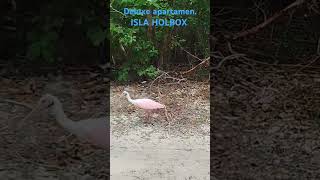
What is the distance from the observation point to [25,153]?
2922mm

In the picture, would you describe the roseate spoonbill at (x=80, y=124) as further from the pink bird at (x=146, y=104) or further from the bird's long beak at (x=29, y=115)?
the pink bird at (x=146, y=104)

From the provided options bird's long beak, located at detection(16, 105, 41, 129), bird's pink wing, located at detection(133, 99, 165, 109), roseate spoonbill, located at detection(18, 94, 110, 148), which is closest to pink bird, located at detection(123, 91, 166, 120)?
bird's pink wing, located at detection(133, 99, 165, 109)

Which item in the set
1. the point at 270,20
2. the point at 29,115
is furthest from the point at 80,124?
the point at 270,20

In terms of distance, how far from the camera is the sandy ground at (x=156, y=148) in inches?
111

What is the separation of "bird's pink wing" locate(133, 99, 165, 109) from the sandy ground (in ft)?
0.12

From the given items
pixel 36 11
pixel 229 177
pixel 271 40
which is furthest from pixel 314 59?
pixel 36 11

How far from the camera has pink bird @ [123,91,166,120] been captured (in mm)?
2953

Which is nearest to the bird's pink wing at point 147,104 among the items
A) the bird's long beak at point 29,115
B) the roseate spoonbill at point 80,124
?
the roseate spoonbill at point 80,124

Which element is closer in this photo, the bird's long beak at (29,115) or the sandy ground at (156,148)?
the sandy ground at (156,148)

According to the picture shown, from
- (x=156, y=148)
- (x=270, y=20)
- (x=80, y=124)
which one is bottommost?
(x=156, y=148)

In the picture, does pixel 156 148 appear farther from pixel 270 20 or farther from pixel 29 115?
pixel 270 20

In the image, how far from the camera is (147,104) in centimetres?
296

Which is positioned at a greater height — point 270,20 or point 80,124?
point 270,20

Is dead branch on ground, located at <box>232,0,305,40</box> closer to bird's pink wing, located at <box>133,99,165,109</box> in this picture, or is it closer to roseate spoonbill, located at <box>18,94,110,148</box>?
bird's pink wing, located at <box>133,99,165,109</box>
